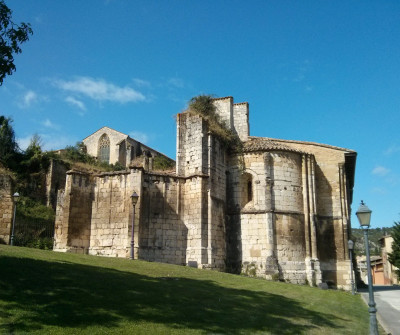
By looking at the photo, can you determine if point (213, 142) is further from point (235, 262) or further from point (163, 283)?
point (163, 283)

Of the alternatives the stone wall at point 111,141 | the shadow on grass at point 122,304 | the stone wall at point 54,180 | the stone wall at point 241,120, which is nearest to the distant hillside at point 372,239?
the stone wall at point 111,141

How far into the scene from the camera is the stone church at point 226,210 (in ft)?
74.6

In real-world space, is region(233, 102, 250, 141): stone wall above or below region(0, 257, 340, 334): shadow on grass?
above

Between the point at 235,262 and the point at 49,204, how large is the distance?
734 inches

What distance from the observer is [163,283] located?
13797mm

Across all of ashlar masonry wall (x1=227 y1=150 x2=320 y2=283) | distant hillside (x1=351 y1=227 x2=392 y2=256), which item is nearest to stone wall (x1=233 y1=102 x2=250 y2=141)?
ashlar masonry wall (x1=227 y1=150 x2=320 y2=283)

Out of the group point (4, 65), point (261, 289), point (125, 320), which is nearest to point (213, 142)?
point (261, 289)

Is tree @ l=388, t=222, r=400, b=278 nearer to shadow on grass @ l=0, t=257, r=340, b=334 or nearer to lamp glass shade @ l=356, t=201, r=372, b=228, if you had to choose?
shadow on grass @ l=0, t=257, r=340, b=334

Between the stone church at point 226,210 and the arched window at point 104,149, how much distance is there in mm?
32766

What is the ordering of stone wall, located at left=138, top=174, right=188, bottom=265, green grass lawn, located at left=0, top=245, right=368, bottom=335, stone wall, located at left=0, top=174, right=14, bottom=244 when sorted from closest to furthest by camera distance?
green grass lawn, located at left=0, top=245, right=368, bottom=335, stone wall, located at left=0, top=174, right=14, bottom=244, stone wall, located at left=138, top=174, right=188, bottom=265

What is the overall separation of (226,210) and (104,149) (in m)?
38.2

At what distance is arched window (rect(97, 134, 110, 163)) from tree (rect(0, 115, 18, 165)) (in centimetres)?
1994

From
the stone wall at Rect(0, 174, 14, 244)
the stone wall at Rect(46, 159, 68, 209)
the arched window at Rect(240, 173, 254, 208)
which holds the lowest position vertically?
the stone wall at Rect(0, 174, 14, 244)

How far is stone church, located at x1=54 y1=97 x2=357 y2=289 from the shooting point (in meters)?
22.7
